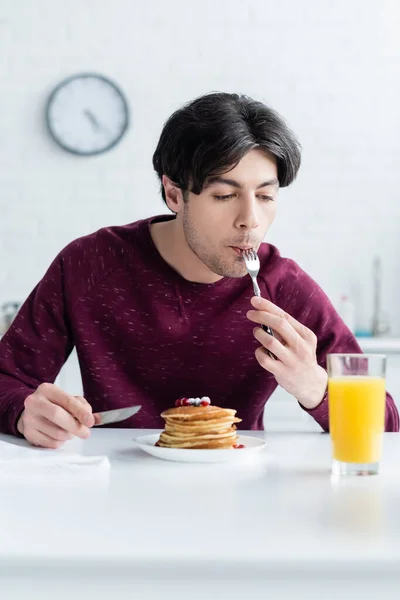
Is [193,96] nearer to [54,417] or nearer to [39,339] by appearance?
[39,339]

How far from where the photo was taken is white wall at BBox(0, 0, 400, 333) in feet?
11.8

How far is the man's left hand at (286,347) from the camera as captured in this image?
1.23 meters

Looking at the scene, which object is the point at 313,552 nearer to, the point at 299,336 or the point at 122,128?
the point at 299,336

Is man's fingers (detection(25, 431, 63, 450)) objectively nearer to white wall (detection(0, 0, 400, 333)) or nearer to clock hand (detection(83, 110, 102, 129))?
white wall (detection(0, 0, 400, 333))

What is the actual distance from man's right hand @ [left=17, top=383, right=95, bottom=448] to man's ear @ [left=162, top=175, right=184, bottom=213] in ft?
2.03

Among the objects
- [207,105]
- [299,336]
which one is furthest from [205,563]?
[207,105]

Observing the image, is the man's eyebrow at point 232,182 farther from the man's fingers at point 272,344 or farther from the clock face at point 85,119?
the clock face at point 85,119

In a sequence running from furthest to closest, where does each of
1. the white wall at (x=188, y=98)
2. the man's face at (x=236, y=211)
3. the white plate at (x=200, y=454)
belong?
the white wall at (x=188, y=98) → the man's face at (x=236, y=211) → the white plate at (x=200, y=454)

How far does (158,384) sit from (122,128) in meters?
2.14

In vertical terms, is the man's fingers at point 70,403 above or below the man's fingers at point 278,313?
below

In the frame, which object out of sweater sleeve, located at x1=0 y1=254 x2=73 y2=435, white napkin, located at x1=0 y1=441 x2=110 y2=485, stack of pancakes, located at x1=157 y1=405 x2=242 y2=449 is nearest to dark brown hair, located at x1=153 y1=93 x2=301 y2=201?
sweater sleeve, located at x1=0 y1=254 x2=73 y2=435

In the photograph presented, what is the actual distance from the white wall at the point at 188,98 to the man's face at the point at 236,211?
201cm

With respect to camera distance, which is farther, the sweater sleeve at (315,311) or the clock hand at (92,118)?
the clock hand at (92,118)

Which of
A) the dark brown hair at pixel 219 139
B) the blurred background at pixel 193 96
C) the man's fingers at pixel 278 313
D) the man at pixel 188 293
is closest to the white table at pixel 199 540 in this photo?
the man's fingers at pixel 278 313
